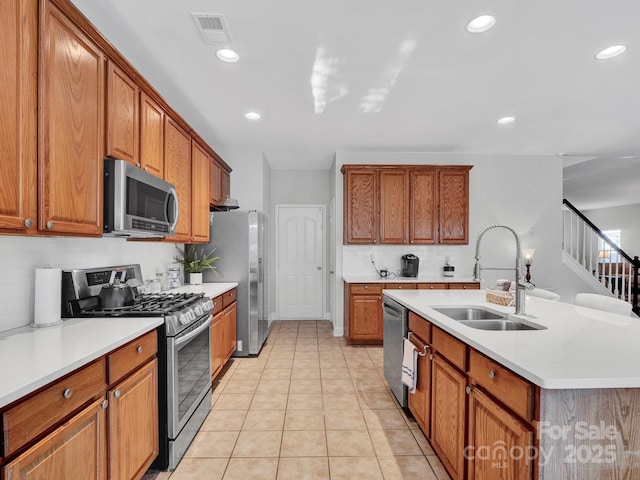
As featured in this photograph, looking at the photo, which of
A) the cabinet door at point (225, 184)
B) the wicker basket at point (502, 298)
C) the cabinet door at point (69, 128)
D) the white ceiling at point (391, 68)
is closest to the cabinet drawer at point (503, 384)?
the wicker basket at point (502, 298)

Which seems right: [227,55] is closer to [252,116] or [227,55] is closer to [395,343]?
[252,116]

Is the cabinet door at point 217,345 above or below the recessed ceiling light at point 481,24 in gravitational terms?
below

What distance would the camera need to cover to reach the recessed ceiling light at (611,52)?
2.31 m

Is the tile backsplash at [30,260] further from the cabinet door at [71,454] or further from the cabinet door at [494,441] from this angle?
the cabinet door at [494,441]

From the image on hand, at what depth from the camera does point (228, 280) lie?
3.93m

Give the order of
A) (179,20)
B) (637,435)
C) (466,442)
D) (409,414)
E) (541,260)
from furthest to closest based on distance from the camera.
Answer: (541,260) → (409,414) → (179,20) → (466,442) → (637,435)

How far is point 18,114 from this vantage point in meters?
1.33

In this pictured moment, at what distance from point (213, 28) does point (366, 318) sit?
3493 millimetres

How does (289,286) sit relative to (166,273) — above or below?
below

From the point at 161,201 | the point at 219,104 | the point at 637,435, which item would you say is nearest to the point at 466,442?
the point at 637,435

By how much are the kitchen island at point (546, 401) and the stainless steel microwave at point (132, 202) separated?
1.88 m

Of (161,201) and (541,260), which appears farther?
(541,260)

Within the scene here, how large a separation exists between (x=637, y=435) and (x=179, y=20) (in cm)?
288

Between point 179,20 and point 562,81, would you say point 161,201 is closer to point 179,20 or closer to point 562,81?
point 179,20
